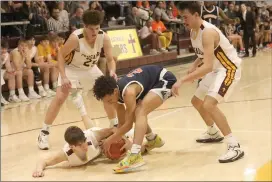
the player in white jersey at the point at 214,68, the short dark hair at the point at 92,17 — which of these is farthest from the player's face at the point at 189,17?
the short dark hair at the point at 92,17

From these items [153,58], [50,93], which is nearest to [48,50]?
[50,93]

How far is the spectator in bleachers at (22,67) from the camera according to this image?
1018 centimetres

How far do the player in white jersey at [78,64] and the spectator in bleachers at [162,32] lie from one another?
27.6 ft

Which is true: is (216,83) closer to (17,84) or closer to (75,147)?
(75,147)

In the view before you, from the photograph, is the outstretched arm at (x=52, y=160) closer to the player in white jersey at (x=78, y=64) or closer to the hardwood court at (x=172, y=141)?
the hardwood court at (x=172, y=141)

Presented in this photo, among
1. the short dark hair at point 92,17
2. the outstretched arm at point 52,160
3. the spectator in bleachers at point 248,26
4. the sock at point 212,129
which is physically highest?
the short dark hair at point 92,17

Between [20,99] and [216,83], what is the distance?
5428 mm

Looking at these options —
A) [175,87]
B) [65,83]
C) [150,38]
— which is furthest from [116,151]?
[150,38]

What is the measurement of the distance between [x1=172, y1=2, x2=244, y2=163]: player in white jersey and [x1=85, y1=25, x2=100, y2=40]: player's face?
3.58 ft

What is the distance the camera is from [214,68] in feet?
19.5

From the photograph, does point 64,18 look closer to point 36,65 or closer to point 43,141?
point 36,65

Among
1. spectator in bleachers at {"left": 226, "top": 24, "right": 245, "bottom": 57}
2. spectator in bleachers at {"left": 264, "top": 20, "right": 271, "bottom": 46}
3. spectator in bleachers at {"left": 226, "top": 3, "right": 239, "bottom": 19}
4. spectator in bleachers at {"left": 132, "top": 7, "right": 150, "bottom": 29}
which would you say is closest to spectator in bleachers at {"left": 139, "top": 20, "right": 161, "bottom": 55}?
spectator in bleachers at {"left": 132, "top": 7, "right": 150, "bottom": 29}

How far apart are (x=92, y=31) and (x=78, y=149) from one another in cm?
158

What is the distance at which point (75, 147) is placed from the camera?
5.35 metres
